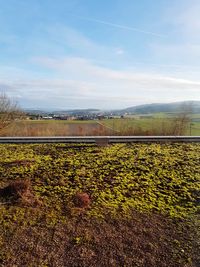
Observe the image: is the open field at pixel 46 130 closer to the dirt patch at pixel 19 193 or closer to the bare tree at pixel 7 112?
the bare tree at pixel 7 112

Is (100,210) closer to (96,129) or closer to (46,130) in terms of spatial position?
(96,129)

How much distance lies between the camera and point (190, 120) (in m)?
17.4

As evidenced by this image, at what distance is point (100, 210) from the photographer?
478cm

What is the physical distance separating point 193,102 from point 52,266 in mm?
20666

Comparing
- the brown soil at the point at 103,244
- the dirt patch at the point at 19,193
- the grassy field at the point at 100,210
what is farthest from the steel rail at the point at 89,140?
the brown soil at the point at 103,244

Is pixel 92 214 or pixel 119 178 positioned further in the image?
pixel 119 178

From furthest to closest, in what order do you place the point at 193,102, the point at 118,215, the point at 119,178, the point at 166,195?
1. the point at 193,102
2. the point at 119,178
3. the point at 166,195
4. the point at 118,215

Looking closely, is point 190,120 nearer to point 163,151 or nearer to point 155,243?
point 163,151

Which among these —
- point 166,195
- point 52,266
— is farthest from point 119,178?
point 52,266

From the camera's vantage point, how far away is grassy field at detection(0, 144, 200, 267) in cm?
347

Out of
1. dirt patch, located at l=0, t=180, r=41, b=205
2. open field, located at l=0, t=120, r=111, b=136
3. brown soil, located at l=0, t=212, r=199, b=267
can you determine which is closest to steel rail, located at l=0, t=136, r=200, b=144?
open field, located at l=0, t=120, r=111, b=136

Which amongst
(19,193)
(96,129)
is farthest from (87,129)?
(19,193)

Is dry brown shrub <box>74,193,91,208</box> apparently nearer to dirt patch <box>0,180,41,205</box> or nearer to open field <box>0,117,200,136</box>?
dirt patch <box>0,180,41,205</box>

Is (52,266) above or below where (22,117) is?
below
